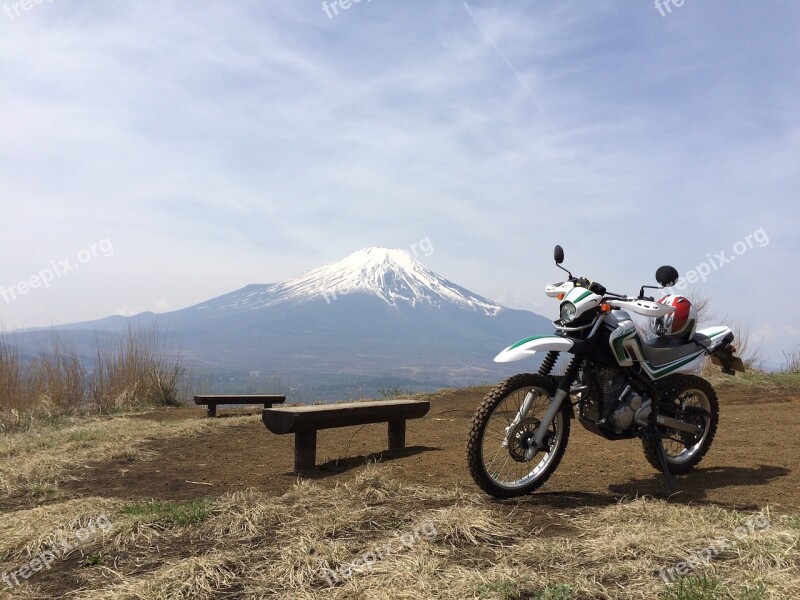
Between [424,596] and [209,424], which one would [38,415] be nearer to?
[209,424]

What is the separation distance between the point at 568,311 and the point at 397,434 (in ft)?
8.58

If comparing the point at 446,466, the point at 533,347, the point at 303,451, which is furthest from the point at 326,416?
the point at 533,347

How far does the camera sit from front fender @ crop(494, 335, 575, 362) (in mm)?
3992

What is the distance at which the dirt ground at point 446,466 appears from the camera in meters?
4.46

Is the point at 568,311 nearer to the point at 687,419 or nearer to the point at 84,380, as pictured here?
the point at 687,419

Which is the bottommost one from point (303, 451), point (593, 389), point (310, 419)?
point (303, 451)

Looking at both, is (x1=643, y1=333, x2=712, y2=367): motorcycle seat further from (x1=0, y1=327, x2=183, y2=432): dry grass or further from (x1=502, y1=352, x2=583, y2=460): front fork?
(x1=0, y1=327, x2=183, y2=432): dry grass

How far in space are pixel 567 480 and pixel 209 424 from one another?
202 inches

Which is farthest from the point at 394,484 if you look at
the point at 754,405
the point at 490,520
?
the point at 754,405

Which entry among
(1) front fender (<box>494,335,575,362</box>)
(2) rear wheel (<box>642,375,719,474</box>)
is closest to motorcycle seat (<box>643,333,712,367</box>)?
(2) rear wheel (<box>642,375,719,474</box>)

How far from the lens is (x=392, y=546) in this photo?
320cm

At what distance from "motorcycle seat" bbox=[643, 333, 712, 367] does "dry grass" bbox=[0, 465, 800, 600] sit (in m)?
1.13

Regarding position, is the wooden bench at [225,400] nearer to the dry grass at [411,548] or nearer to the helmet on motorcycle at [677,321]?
the dry grass at [411,548]

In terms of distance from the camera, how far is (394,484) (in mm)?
4398
